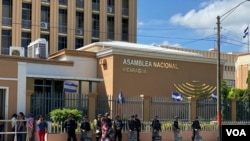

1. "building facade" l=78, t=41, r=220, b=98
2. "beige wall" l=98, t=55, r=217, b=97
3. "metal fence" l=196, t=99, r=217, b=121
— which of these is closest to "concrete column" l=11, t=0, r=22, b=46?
"building facade" l=78, t=41, r=220, b=98

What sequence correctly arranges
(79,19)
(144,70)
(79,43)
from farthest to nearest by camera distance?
(79,19)
(79,43)
(144,70)

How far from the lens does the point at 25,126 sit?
23.5 meters

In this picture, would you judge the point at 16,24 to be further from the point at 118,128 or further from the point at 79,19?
the point at 118,128

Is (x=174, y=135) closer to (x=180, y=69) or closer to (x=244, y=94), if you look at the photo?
(x=180, y=69)

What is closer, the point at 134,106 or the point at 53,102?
the point at 53,102

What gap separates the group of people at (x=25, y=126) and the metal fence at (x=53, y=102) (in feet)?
4.58

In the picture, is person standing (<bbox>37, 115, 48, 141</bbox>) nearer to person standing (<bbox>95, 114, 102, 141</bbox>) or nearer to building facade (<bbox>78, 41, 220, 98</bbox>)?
person standing (<bbox>95, 114, 102, 141</bbox>)

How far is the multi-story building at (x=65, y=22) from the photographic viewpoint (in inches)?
2131

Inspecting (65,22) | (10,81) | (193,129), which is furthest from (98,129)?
(65,22)

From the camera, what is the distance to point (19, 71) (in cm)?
2514

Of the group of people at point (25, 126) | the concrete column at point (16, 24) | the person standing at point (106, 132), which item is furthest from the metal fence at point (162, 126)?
the concrete column at point (16, 24)

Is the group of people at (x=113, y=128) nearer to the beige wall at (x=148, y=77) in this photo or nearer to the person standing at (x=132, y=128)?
the person standing at (x=132, y=128)

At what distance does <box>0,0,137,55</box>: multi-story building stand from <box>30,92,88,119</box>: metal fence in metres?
28.3

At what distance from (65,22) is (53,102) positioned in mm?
32783
